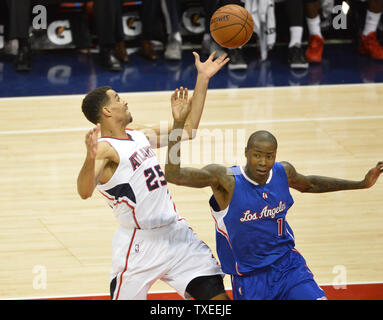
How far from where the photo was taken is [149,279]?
420 cm

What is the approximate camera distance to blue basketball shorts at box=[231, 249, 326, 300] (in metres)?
4.09

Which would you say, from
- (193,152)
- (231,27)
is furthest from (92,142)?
(193,152)

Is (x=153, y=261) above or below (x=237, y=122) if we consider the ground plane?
above

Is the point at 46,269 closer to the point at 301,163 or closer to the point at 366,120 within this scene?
the point at 301,163

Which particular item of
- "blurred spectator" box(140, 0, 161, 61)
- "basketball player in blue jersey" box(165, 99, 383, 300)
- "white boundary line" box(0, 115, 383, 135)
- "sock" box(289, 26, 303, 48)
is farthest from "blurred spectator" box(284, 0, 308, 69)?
"basketball player in blue jersey" box(165, 99, 383, 300)

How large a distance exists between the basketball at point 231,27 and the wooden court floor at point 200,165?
111 cm

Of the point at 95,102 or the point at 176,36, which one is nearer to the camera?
the point at 95,102

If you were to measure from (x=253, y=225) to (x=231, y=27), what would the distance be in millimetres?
1980

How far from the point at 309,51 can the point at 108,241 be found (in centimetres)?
553

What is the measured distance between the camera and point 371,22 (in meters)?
10.3

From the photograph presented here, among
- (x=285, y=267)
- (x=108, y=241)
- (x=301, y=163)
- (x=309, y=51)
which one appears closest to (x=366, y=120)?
(x=301, y=163)

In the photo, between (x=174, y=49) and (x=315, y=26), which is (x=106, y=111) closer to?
(x=174, y=49)

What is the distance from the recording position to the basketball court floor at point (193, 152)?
5332 mm

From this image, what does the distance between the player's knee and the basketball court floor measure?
81 centimetres
